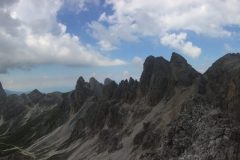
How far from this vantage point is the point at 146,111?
16788 cm

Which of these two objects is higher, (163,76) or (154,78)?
(163,76)

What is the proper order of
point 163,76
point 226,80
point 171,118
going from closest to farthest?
point 226,80
point 171,118
point 163,76

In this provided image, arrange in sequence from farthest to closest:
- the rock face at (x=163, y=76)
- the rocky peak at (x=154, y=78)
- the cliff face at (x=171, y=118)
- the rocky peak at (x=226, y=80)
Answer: the rocky peak at (x=154, y=78) < the rock face at (x=163, y=76) < the rocky peak at (x=226, y=80) < the cliff face at (x=171, y=118)

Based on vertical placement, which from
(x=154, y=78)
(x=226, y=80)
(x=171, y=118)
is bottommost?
(x=171, y=118)

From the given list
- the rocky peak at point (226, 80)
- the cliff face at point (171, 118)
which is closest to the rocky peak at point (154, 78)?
the cliff face at point (171, 118)

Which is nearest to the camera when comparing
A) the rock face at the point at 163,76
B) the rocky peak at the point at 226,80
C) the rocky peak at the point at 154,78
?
the rocky peak at the point at 226,80

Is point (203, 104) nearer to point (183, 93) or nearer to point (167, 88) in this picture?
point (183, 93)

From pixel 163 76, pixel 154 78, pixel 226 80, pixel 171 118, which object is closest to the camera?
pixel 226 80

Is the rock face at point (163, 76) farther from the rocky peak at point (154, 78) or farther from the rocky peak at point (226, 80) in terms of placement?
the rocky peak at point (226, 80)

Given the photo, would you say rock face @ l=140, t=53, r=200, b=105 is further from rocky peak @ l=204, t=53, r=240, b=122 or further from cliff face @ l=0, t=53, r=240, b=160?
rocky peak @ l=204, t=53, r=240, b=122

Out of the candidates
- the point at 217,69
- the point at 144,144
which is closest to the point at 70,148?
the point at 144,144

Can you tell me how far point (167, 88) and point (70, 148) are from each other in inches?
2272

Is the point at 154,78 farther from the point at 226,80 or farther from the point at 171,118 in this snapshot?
the point at 226,80

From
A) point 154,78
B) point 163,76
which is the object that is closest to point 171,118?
point 163,76
